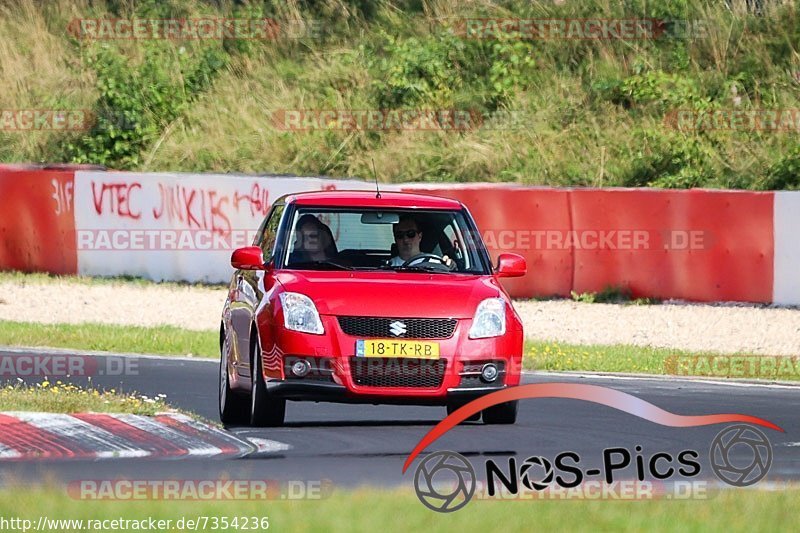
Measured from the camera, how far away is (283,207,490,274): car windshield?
11273mm

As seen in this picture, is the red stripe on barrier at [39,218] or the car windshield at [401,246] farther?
the red stripe on barrier at [39,218]

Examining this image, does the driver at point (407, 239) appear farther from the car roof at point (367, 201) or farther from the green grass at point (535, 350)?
the green grass at point (535, 350)

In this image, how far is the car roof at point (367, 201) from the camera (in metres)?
11.5

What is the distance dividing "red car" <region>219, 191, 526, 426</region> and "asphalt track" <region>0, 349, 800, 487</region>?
0.34 metres

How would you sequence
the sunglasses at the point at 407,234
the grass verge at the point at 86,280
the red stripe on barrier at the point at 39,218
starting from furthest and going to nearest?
the red stripe on barrier at the point at 39,218 → the grass verge at the point at 86,280 → the sunglasses at the point at 407,234

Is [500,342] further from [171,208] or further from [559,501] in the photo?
[171,208]

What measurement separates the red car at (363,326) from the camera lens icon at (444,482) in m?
0.67

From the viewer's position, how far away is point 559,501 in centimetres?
766


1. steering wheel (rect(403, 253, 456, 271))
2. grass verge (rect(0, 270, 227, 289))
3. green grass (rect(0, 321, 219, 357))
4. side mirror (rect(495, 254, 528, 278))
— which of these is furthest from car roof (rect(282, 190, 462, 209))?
grass verge (rect(0, 270, 227, 289))
